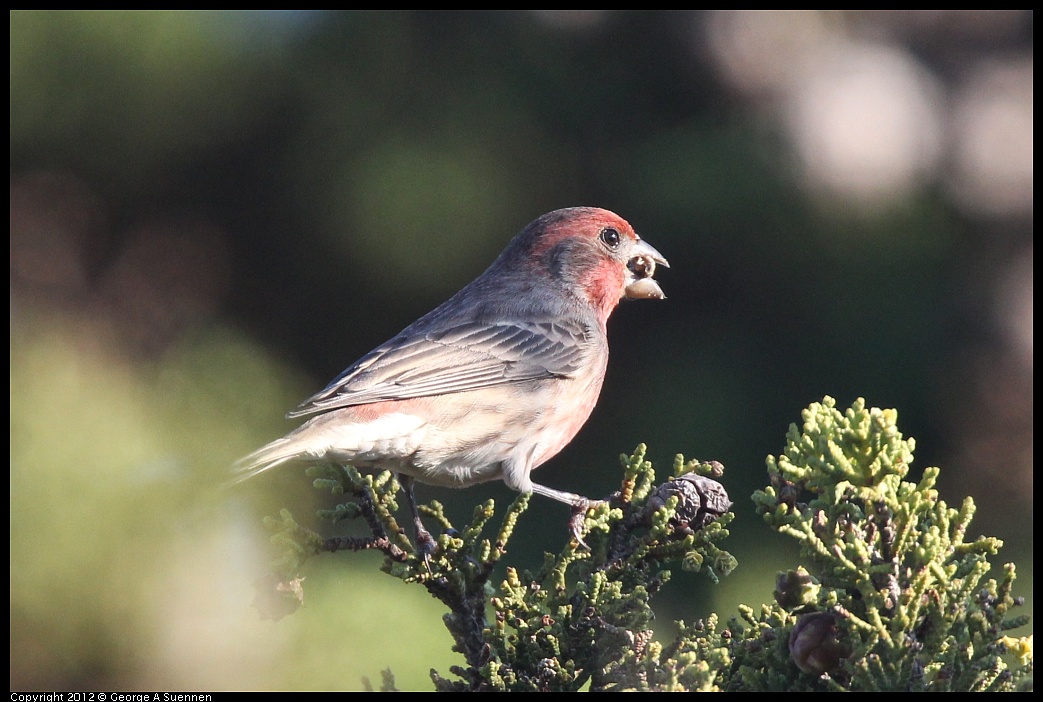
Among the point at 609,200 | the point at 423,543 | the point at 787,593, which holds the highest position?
the point at 609,200

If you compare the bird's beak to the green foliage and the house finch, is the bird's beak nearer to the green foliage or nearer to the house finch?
the house finch

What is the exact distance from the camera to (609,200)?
6.03 meters

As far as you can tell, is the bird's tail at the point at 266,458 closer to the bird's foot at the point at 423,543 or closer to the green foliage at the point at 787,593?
the green foliage at the point at 787,593

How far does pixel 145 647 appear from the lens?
256 centimetres

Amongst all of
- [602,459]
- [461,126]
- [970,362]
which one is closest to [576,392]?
[602,459]

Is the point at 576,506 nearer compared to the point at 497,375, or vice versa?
the point at 576,506

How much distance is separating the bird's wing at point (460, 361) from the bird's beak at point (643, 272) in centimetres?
43

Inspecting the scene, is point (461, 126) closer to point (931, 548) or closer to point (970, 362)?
point (970, 362)

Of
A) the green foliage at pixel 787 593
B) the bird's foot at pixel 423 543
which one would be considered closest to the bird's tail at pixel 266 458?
the green foliage at pixel 787 593

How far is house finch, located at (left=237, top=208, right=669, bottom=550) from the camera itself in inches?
163

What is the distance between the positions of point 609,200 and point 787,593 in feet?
12.2

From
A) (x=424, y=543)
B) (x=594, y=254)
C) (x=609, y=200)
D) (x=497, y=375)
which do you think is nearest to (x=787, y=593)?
(x=424, y=543)

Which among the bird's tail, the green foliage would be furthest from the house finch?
the green foliage

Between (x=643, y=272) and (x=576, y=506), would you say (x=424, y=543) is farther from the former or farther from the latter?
(x=643, y=272)
